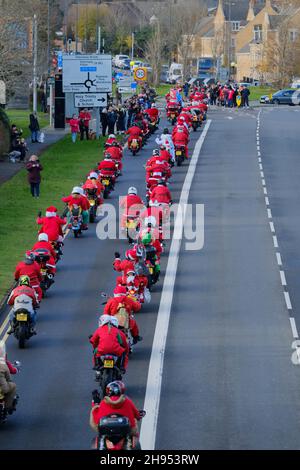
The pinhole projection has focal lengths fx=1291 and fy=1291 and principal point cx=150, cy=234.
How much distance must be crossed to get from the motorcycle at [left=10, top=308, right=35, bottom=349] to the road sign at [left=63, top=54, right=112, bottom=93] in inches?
1478

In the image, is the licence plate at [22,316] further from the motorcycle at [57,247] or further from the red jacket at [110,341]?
the motorcycle at [57,247]

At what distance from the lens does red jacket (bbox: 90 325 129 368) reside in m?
20.5

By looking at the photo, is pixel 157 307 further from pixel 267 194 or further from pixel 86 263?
pixel 267 194

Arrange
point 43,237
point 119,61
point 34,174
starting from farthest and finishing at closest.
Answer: point 119,61, point 34,174, point 43,237

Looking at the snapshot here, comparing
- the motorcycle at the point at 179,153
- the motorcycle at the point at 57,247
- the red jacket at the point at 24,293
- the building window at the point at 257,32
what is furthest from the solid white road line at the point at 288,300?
the building window at the point at 257,32

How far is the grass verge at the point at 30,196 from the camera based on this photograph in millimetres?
33597

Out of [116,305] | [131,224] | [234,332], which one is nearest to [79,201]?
[131,224]

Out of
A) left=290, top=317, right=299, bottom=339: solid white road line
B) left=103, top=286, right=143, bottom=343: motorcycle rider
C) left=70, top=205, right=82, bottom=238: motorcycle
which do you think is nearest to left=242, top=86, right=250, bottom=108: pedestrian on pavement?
left=70, top=205, right=82, bottom=238: motorcycle

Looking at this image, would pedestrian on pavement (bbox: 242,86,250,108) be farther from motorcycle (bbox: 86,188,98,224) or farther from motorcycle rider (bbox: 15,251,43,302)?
motorcycle rider (bbox: 15,251,43,302)

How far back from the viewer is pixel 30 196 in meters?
43.0

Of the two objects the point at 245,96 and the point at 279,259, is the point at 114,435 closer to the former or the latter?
the point at 279,259

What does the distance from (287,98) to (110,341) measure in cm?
7317

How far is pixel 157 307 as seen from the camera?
27.3 metres

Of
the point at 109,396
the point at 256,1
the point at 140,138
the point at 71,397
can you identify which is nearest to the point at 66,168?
the point at 140,138
